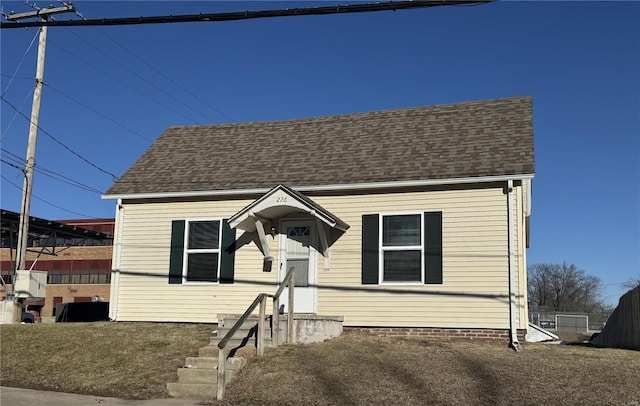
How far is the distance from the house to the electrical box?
453 centimetres

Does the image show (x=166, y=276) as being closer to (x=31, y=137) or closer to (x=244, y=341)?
(x=244, y=341)

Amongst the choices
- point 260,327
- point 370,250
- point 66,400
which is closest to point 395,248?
point 370,250

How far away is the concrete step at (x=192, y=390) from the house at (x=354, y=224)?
470 centimetres

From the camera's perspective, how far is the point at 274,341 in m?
11.7

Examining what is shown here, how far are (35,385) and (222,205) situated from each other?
614 cm

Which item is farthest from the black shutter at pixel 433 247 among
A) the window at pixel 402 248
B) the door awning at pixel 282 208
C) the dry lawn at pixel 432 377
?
the dry lawn at pixel 432 377

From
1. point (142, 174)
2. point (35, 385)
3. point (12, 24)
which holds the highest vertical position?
point (12, 24)

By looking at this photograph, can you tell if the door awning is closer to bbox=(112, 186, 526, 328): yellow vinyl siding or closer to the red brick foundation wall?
bbox=(112, 186, 526, 328): yellow vinyl siding

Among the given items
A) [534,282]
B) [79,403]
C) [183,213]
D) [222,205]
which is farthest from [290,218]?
[534,282]

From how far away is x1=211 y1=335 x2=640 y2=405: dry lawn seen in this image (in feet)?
28.5

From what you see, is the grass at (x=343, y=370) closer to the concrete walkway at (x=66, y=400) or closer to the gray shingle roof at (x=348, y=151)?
the concrete walkway at (x=66, y=400)

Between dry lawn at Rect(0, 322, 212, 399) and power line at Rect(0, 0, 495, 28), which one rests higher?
power line at Rect(0, 0, 495, 28)

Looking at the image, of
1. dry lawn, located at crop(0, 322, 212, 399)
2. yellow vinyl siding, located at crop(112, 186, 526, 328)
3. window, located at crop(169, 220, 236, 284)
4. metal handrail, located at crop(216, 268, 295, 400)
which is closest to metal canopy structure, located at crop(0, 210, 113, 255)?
yellow vinyl siding, located at crop(112, 186, 526, 328)

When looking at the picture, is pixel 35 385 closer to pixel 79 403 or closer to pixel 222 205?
pixel 79 403
